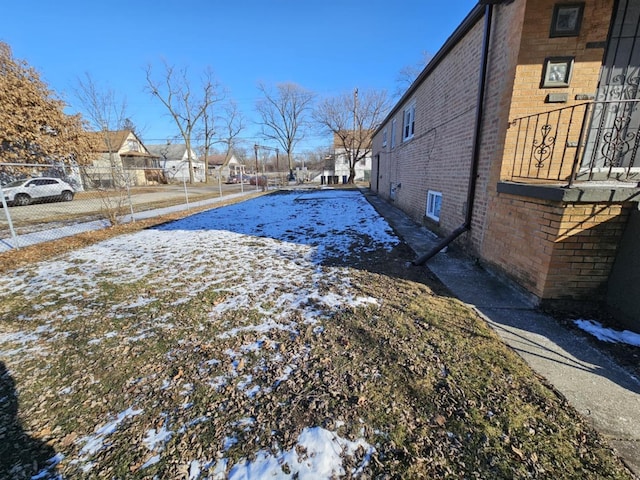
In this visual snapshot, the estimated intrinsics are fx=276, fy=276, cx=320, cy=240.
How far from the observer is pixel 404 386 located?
211cm

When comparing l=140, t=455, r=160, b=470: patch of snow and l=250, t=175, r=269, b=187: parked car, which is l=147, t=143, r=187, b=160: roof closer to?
l=250, t=175, r=269, b=187: parked car

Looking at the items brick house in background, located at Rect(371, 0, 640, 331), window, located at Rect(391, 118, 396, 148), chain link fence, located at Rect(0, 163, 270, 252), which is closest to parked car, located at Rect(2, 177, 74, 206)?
chain link fence, located at Rect(0, 163, 270, 252)

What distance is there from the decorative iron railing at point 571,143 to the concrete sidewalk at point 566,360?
5.51 ft

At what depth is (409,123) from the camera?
10.1m

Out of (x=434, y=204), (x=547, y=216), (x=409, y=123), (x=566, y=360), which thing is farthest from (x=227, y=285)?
(x=409, y=123)

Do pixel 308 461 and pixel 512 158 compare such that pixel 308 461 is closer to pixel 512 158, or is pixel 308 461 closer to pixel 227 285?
pixel 227 285

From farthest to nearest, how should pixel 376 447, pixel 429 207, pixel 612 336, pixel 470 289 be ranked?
pixel 429 207
pixel 470 289
pixel 612 336
pixel 376 447

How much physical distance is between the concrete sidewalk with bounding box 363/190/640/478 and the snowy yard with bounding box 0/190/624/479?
15cm

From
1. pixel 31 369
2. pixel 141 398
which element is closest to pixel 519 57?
pixel 141 398

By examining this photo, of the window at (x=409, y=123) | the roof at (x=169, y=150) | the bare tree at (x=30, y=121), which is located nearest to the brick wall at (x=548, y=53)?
the window at (x=409, y=123)

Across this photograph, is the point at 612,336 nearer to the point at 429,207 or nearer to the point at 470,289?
the point at 470,289

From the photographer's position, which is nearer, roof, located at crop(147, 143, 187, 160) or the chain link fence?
the chain link fence

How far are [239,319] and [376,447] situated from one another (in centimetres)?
201

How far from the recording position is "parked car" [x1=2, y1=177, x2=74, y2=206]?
13828 millimetres
